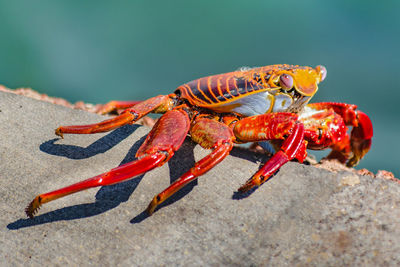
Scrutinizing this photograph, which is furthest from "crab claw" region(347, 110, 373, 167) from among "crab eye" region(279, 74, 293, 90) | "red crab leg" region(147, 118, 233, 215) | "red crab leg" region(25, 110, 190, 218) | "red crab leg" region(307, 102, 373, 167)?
"red crab leg" region(25, 110, 190, 218)

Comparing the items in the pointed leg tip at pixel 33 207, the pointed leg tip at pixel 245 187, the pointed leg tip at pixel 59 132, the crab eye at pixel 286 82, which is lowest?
the pointed leg tip at pixel 33 207

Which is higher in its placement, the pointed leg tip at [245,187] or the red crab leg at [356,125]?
the red crab leg at [356,125]

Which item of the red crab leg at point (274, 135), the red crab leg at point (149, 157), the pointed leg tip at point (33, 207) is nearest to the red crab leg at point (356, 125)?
the red crab leg at point (274, 135)

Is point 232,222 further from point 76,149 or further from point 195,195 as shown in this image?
point 76,149

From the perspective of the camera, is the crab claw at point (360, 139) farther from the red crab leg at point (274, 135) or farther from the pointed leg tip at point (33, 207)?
the pointed leg tip at point (33, 207)

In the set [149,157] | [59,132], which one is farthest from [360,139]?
[59,132]

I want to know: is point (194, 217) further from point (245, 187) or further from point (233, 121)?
point (233, 121)
